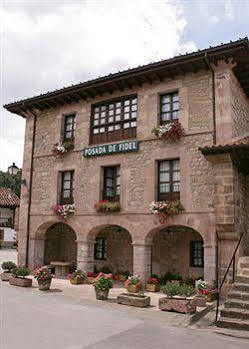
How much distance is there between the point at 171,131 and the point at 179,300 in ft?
19.4

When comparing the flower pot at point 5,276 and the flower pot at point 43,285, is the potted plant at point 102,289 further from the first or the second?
the flower pot at point 5,276

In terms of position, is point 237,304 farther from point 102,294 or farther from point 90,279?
point 90,279

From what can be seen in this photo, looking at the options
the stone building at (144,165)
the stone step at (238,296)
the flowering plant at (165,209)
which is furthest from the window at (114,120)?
the stone step at (238,296)

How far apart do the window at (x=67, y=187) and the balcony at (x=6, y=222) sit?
796 inches

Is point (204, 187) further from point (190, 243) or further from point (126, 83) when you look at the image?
point (126, 83)

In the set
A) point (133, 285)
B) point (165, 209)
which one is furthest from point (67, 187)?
point (133, 285)

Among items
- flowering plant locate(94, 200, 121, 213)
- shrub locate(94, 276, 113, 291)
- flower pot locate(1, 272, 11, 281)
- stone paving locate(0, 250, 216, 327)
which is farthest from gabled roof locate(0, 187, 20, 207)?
shrub locate(94, 276, 113, 291)

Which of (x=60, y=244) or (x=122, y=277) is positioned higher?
(x=60, y=244)

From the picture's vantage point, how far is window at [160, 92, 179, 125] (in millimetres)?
13810

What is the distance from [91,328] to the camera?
7.95m

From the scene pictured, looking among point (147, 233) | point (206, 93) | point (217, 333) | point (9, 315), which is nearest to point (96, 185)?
point (147, 233)

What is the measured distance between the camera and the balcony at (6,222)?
34344 millimetres

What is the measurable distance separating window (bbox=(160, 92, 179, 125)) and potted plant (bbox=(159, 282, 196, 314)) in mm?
6377

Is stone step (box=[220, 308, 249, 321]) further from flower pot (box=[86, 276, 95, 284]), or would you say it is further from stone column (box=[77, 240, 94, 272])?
stone column (box=[77, 240, 94, 272])
